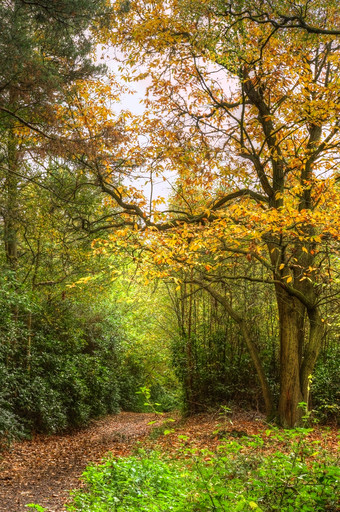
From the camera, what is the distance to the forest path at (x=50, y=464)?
5.62m

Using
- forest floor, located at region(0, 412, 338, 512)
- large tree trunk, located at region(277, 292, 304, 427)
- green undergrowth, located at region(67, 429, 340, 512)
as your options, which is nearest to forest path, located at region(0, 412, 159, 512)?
forest floor, located at region(0, 412, 338, 512)

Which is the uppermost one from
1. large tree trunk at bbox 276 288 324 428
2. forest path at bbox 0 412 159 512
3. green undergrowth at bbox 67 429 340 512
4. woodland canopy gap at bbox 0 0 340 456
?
woodland canopy gap at bbox 0 0 340 456

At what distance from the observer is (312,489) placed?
3.65m

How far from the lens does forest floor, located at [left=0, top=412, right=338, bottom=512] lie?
5.76 metres

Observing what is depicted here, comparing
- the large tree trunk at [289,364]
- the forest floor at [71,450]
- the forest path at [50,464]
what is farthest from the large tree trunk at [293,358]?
the forest path at [50,464]

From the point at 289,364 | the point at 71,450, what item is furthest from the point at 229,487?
the point at 71,450

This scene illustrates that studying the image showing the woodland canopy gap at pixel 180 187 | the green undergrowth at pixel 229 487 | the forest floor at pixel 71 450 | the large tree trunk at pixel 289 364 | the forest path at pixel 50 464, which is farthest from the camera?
the large tree trunk at pixel 289 364

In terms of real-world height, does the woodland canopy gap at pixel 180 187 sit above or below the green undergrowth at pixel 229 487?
above

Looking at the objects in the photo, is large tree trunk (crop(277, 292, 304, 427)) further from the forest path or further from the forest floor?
the forest path

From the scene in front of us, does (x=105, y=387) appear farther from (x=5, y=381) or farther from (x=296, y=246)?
(x=296, y=246)

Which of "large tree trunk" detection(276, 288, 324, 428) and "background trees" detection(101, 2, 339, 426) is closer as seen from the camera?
"background trees" detection(101, 2, 339, 426)

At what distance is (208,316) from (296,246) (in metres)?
4.47

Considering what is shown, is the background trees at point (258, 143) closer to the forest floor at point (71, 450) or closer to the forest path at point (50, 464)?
the forest floor at point (71, 450)

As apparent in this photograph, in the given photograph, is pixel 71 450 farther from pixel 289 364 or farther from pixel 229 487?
pixel 229 487
